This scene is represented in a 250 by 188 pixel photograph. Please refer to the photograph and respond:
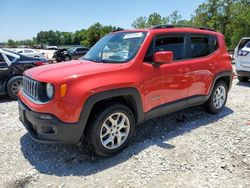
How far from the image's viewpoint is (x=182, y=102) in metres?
4.53

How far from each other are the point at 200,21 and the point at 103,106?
35.9 m

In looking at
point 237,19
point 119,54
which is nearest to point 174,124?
point 119,54

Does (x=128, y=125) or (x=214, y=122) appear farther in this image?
(x=214, y=122)

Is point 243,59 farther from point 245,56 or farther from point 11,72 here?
point 11,72

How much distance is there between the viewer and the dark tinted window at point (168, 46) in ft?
12.9

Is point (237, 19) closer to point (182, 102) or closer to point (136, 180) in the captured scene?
point (182, 102)

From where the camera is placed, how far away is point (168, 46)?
168 inches

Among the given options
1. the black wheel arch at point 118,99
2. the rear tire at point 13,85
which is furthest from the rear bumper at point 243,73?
the rear tire at point 13,85

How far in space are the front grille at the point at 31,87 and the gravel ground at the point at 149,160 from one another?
927 millimetres

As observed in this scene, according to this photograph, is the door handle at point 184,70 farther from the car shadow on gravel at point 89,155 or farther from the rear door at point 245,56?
the rear door at point 245,56

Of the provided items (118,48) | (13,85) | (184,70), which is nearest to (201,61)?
(184,70)

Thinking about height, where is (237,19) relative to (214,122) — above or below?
above

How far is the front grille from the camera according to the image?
3414 mm

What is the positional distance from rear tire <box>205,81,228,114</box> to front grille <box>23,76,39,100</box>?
141 inches
